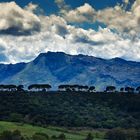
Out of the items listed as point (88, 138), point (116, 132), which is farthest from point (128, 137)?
point (88, 138)

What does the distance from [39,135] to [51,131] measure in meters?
29.2

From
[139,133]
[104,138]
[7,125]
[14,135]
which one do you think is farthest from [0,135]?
[139,133]

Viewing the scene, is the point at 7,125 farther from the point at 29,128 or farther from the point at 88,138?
the point at 88,138

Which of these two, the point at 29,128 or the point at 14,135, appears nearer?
the point at 14,135

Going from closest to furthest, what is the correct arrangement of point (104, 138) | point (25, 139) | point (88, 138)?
1. point (25, 139)
2. point (88, 138)
3. point (104, 138)

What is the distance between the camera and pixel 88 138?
6929 inches

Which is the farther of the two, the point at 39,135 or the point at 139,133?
the point at 139,133

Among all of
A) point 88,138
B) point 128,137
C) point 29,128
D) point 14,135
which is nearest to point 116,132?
point 128,137

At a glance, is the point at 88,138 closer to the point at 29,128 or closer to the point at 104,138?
the point at 104,138

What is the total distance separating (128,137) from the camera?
191 m

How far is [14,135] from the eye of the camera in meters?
161

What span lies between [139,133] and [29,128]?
55428 millimetres

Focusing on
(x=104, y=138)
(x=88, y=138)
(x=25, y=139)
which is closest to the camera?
(x=25, y=139)

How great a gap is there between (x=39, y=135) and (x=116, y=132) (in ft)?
152
